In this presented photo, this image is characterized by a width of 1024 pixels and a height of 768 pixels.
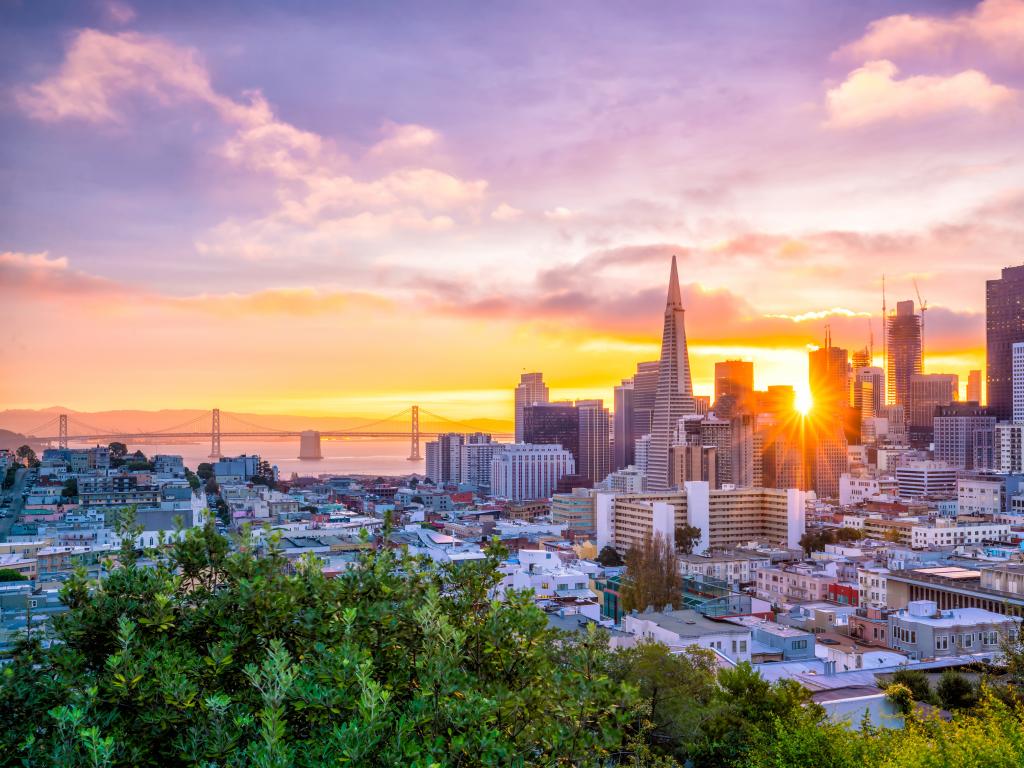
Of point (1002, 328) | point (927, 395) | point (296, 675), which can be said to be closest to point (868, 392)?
point (927, 395)

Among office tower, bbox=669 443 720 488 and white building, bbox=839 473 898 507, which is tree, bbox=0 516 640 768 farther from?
white building, bbox=839 473 898 507

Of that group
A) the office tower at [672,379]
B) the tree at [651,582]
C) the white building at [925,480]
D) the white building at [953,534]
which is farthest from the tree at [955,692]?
the white building at [925,480]

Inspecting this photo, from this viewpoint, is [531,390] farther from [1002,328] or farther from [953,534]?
[953,534]

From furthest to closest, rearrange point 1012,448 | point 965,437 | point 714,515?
point 965,437, point 1012,448, point 714,515

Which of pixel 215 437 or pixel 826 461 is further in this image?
pixel 215 437

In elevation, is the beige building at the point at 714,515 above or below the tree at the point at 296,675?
below

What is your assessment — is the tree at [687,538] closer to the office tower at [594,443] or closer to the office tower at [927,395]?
the office tower at [594,443]

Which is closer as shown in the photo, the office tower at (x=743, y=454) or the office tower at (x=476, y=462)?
the office tower at (x=743, y=454)
